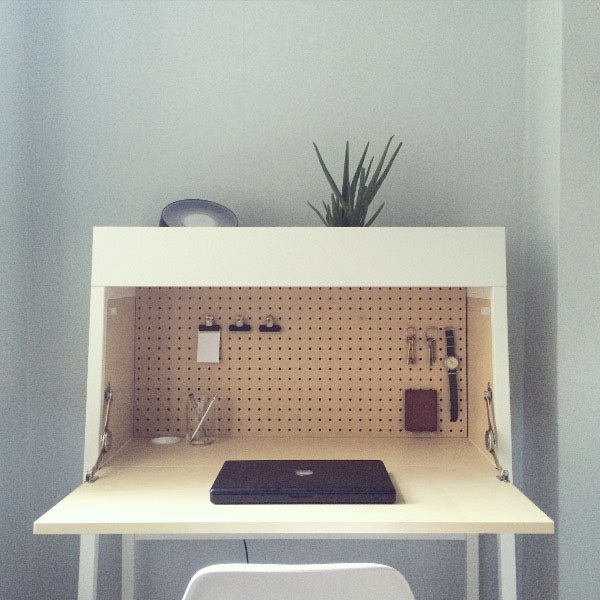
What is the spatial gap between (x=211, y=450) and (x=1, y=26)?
139cm

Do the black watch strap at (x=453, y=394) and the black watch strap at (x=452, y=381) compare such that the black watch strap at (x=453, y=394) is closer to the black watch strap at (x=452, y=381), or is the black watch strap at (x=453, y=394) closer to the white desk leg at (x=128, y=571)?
the black watch strap at (x=452, y=381)

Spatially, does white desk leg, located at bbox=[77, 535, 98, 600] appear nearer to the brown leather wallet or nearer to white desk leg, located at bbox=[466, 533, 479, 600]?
the brown leather wallet

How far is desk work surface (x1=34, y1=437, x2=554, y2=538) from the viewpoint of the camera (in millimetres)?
1062

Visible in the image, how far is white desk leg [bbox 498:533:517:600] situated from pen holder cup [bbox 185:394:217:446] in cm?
81

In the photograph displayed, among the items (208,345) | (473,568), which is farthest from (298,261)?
(473,568)

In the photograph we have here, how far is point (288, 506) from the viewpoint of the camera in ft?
3.77

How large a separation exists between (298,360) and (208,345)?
273 millimetres

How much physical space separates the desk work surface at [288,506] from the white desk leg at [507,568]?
12cm

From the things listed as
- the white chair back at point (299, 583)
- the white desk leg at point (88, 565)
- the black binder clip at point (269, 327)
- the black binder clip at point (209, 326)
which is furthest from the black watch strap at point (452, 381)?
the white desk leg at point (88, 565)

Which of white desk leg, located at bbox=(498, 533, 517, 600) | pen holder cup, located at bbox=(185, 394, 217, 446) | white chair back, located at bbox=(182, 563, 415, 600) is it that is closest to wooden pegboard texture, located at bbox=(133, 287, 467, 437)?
pen holder cup, located at bbox=(185, 394, 217, 446)

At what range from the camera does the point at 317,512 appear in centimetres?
112

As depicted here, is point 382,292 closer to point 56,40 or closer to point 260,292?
point 260,292

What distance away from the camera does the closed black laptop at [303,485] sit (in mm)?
1165

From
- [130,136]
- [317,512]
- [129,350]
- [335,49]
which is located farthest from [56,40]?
[317,512]
